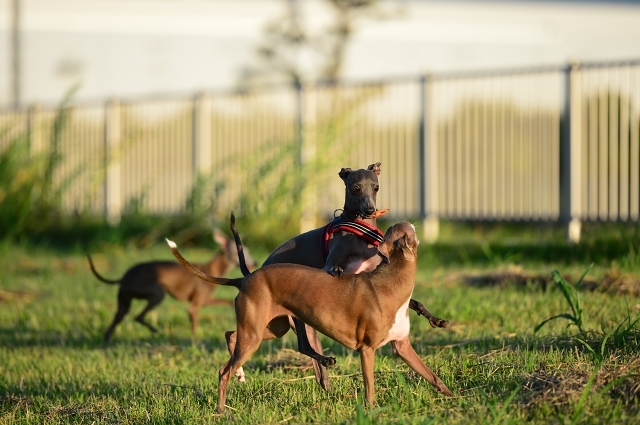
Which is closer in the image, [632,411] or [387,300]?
[632,411]

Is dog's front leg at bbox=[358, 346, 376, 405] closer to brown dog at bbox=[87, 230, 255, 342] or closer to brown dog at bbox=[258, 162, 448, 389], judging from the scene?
brown dog at bbox=[258, 162, 448, 389]

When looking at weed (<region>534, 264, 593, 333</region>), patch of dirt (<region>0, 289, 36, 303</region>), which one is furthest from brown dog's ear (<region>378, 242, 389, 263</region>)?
patch of dirt (<region>0, 289, 36, 303</region>)

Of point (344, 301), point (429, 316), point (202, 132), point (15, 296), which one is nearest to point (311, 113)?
point (202, 132)

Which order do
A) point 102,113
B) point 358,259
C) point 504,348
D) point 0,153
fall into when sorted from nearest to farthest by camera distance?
point 358,259
point 504,348
point 0,153
point 102,113

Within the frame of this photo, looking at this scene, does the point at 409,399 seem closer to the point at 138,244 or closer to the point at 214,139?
the point at 138,244

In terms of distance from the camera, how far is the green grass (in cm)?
470

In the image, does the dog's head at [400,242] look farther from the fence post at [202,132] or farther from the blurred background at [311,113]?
the fence post at [202,132]

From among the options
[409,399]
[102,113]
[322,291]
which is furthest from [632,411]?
[102,113]

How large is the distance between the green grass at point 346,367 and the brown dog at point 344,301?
0.29 m

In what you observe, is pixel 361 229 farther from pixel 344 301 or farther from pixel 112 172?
pixel 112 172

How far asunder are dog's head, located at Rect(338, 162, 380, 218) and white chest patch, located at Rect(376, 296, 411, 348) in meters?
0.76

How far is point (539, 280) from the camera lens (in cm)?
884

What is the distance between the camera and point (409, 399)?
16.1 ft

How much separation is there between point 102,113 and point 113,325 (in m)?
9.98
